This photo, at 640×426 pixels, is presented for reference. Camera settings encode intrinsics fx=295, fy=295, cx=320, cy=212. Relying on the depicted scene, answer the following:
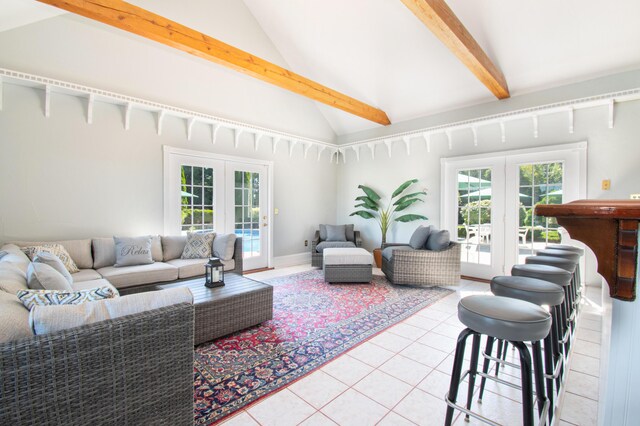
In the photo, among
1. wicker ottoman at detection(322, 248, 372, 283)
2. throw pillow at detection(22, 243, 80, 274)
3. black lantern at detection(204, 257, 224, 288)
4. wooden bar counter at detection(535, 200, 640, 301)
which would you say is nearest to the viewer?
wooden bar counter at detection(535, 200, 640, 301)

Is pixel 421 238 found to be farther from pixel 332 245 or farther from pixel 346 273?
pixel 332 245

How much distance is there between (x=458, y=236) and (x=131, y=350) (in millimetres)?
5333

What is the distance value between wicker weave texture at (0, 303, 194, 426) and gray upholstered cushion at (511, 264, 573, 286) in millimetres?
2290

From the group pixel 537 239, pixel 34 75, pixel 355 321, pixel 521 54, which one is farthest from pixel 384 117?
pixel 34 75

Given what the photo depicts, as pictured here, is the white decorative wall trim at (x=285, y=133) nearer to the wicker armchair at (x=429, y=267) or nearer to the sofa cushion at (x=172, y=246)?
the sofa cushion at (x=172, y=246)

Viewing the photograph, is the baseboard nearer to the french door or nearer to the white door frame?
the white door frame

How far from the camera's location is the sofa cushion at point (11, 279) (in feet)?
5.53

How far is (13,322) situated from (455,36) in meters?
4.03

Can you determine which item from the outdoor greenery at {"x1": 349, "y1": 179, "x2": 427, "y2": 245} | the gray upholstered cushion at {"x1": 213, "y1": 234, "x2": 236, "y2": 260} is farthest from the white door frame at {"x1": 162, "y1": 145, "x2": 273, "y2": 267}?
the outdoor greenery at {"x1": 349, "y1": 179, "x2": 427, "y2": 245}

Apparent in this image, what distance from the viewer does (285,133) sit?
607cm

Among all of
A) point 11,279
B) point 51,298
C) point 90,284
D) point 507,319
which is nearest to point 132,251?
point 90,284

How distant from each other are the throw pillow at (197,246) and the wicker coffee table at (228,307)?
951 mm

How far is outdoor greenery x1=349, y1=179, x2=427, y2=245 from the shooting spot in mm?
5812

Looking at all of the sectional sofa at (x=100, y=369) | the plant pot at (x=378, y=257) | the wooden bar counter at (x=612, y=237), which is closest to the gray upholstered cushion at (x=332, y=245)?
the plant pot at (x=378, y=257)
